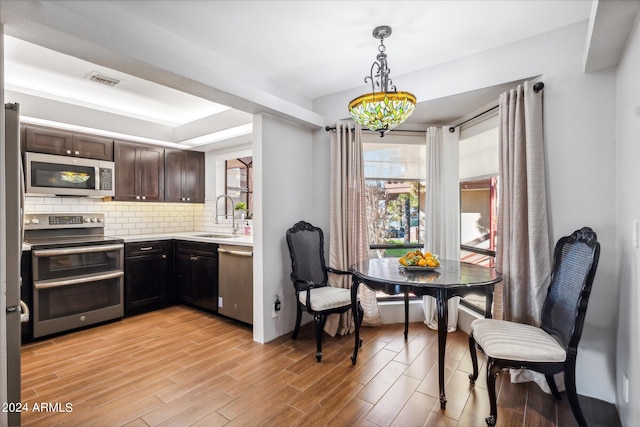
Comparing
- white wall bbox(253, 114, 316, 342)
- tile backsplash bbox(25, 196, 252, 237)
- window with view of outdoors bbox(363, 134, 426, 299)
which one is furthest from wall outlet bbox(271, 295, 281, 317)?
tile backsplash bbox(25, 196, 252, 237)

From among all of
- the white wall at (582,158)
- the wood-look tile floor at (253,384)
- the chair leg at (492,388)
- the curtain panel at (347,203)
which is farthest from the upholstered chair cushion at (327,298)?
the white wall at (582,158)

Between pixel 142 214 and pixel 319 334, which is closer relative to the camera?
pixel 319 334

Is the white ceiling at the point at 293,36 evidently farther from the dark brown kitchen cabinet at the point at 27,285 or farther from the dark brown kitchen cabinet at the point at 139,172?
the dark brown kitchen cabinet at the point at 27,285

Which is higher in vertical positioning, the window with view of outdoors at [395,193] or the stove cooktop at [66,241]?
the window with view of outdoors at [395,193]

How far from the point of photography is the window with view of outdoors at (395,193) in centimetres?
368

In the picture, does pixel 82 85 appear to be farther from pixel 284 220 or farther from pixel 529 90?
pixel 529 90

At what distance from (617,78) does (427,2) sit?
53.8 inches

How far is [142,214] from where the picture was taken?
459 centimetres

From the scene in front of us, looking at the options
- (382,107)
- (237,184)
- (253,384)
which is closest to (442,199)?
(382,107)

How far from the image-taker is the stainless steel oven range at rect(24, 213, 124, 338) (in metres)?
3.13

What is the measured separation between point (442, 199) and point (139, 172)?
3948 mm

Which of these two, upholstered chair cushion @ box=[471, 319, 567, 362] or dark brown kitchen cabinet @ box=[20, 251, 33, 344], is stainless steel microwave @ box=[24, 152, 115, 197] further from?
upholstered chair cushion @ box=[471, 319, 567, 362]

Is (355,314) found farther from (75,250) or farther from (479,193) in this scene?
(75,250)

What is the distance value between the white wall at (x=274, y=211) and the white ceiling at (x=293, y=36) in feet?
1.47
